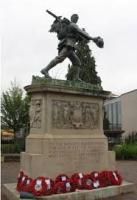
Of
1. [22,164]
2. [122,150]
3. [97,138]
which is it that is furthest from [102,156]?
[122,150]

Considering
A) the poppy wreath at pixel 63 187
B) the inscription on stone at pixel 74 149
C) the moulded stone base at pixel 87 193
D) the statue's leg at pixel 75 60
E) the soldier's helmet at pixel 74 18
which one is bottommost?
the moulded stone base at pixel 87 193

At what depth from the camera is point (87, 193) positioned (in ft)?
33.1

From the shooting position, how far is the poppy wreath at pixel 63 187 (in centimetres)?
985

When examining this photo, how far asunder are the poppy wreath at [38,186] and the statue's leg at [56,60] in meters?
3.19

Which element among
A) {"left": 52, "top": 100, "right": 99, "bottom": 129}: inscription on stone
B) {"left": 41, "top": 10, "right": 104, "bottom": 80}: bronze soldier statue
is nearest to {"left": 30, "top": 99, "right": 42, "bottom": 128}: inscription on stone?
{"left": 52, "top": 100, "right": 99, "bottom": 129}: inscription on stone

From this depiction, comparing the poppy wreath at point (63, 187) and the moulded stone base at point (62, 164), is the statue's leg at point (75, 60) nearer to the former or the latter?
the moulded stone base at point (62, 164)

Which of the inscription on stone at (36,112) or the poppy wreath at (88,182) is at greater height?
the inscription on stone at (36,112)

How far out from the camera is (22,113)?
33.7 meters

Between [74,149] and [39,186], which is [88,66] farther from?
[39,186]

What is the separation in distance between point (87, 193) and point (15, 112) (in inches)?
963

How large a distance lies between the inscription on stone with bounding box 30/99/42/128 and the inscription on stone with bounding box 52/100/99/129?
1.33 ft

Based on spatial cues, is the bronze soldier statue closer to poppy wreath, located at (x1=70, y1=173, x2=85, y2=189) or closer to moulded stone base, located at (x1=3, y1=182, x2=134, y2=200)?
poppy wreath, located at (x1=70, y1=173, x2=85, y2=189)

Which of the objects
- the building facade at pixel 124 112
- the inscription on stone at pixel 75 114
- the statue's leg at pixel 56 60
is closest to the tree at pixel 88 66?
the building facade at pixel 124 112

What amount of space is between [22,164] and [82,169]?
5.79 ft
